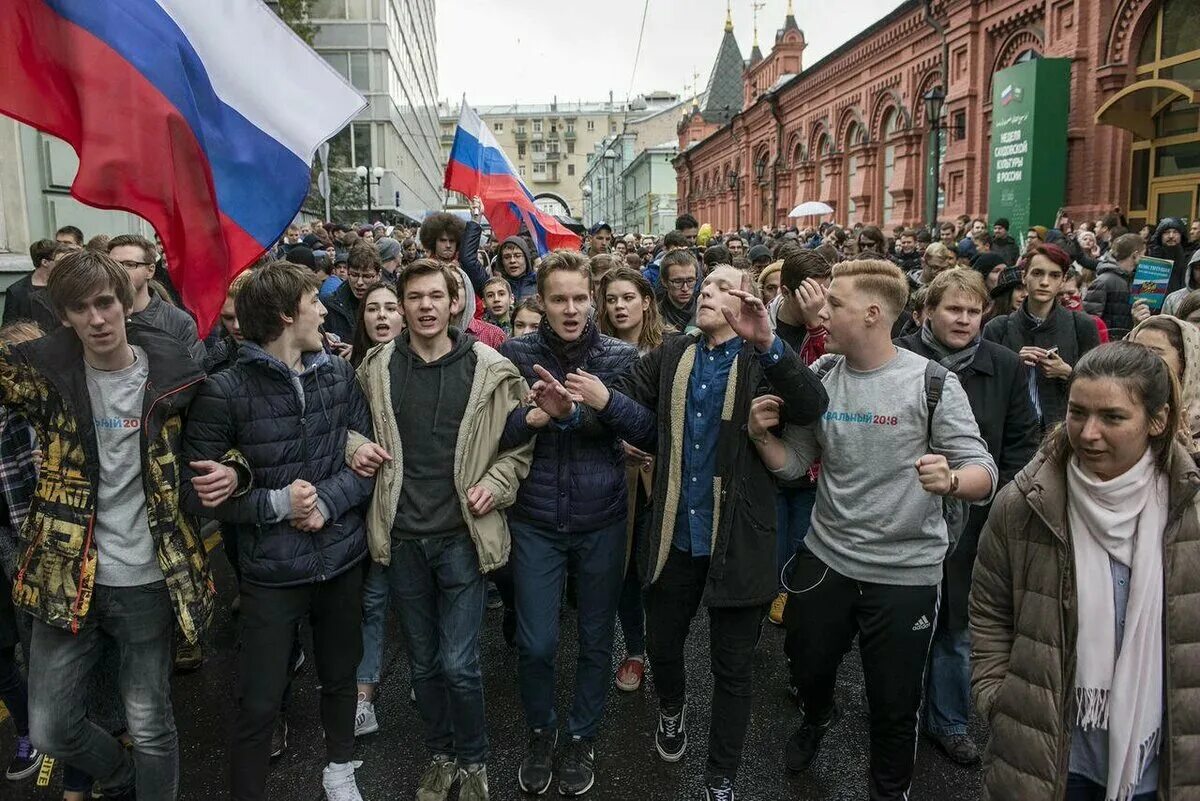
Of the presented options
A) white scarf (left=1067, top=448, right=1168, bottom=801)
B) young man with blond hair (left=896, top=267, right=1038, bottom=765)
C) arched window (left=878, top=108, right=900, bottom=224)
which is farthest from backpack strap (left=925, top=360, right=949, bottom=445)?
arched window (left=878, top=108, right=900, bottom=224)

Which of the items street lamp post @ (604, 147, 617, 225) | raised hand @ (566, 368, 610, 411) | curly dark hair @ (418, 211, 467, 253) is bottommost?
raised hand @ (566, 368, 610, 411)

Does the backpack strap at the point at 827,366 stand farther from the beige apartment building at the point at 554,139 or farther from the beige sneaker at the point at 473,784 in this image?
the beige apartment building at the point at 554,139

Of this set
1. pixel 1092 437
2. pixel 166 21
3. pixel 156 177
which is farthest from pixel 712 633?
pixel 166 21

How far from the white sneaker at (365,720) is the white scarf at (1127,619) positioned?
9.91 ft

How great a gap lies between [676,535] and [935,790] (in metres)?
1.51

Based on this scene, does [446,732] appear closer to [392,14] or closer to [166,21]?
[166,21]

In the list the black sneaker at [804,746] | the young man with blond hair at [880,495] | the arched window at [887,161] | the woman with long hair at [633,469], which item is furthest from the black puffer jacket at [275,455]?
the arched window at [887,161]

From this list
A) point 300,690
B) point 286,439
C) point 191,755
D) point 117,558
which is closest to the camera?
point 117,558

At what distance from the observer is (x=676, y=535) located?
3600mm

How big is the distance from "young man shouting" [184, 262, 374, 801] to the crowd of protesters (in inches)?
0.4

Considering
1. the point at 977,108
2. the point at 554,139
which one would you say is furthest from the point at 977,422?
the point at 554,139

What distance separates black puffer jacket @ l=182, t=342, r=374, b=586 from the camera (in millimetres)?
3176

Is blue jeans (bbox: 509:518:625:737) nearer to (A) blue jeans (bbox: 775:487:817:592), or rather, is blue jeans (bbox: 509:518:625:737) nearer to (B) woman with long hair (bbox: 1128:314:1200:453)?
(A) blue jeans (bbox: 775:487:817:592)

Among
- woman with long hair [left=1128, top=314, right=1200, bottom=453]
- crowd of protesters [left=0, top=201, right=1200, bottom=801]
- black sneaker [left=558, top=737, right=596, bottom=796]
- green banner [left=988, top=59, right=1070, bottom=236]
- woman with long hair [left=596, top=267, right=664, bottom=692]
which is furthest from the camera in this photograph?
green banner [left=988, top=59, right=1070, bottom=236]
